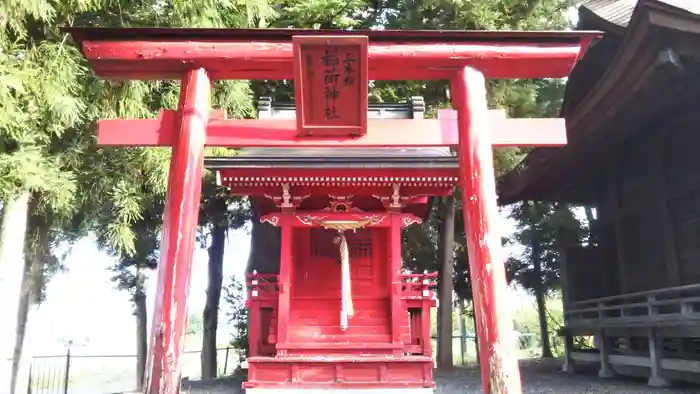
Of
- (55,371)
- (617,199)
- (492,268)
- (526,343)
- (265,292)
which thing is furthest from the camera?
(526,343)

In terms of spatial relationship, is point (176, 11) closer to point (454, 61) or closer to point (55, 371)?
point (454, 61)

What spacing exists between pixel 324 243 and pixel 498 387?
6643 mm

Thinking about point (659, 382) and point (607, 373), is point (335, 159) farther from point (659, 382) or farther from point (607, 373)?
point (607, 373)

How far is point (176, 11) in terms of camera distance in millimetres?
7289

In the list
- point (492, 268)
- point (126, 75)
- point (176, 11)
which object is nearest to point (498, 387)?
point (492, 268)

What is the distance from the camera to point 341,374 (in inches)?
346

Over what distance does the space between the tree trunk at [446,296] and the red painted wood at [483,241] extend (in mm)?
9260

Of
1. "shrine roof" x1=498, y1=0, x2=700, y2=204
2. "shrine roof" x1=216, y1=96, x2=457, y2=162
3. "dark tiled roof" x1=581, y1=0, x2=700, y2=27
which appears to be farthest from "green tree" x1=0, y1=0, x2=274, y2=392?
"dark tiled roof" x1=581, y1=0, x2=700, y2=27

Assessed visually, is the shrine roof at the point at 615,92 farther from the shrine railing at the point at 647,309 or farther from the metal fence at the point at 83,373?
the metal fence at the point at 83,373

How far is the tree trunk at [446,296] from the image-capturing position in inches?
543

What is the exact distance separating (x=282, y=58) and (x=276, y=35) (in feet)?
0.60

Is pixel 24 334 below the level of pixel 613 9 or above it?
below

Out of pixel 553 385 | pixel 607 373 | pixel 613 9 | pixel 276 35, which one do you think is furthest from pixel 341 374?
pixel 613 9

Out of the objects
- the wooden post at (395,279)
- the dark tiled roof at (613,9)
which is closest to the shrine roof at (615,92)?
the dark tiled roof at (613,9)
